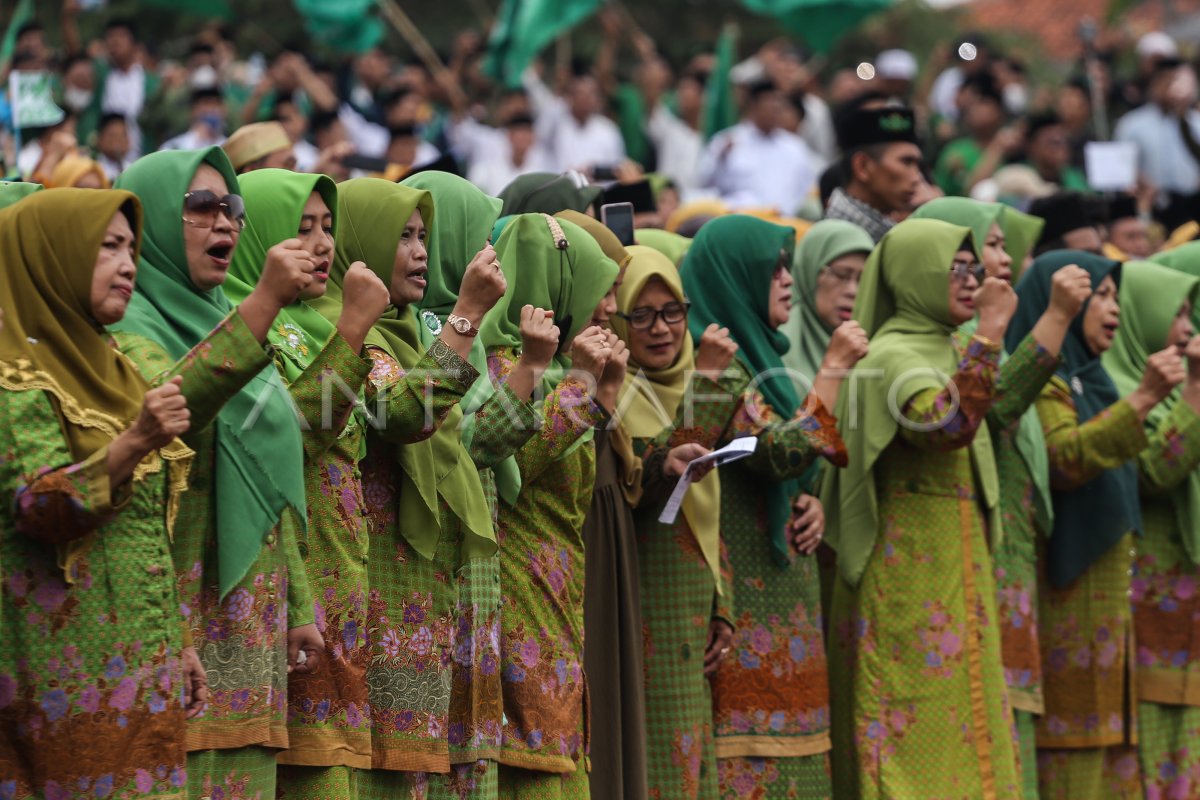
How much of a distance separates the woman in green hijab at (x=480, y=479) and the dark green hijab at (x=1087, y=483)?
98.7 inches

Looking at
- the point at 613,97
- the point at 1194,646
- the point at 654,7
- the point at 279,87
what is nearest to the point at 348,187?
the point at 1194,646

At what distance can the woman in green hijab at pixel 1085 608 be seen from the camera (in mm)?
6707

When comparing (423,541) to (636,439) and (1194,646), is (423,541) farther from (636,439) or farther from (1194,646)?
(1194,646)

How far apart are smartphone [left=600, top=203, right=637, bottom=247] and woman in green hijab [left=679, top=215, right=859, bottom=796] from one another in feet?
0.73

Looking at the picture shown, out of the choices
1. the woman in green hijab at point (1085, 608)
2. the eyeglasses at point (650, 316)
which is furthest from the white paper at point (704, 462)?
the woman in green hijab at point (1085, 608)

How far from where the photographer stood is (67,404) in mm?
3740

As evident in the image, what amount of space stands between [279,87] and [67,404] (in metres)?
8.04

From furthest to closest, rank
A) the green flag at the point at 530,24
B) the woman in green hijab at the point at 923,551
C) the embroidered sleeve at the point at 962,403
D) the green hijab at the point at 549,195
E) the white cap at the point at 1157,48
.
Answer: the white cap at the point at 1157,48 → the green flag at the point at 530,24 → the green hijab at the point at 549,195 → the woman in green hijab at the point at 923,551 → the embroidered sleeve at the point at 962,403

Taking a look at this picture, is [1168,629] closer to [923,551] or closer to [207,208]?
[923,551]

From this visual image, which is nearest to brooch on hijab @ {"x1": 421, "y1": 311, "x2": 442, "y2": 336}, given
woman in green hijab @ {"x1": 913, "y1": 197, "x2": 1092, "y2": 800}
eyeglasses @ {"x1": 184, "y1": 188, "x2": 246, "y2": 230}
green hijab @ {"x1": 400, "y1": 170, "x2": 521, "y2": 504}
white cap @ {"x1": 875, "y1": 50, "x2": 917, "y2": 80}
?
green hijab @ {"x1": 400, "y1": 170, "x2": 521, "y2": 504}

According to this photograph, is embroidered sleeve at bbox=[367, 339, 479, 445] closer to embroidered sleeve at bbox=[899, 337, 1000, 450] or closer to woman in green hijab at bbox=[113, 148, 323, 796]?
woman in green hijab at bbox=[113, 148, 323, 796]

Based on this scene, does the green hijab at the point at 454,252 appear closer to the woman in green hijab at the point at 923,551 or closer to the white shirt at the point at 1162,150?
the woman in green hijab at the point at 923,551

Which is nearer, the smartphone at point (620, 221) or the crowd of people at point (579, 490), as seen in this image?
the crowd of people at point (579, 490)

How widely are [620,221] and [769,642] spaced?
4.75 feet
